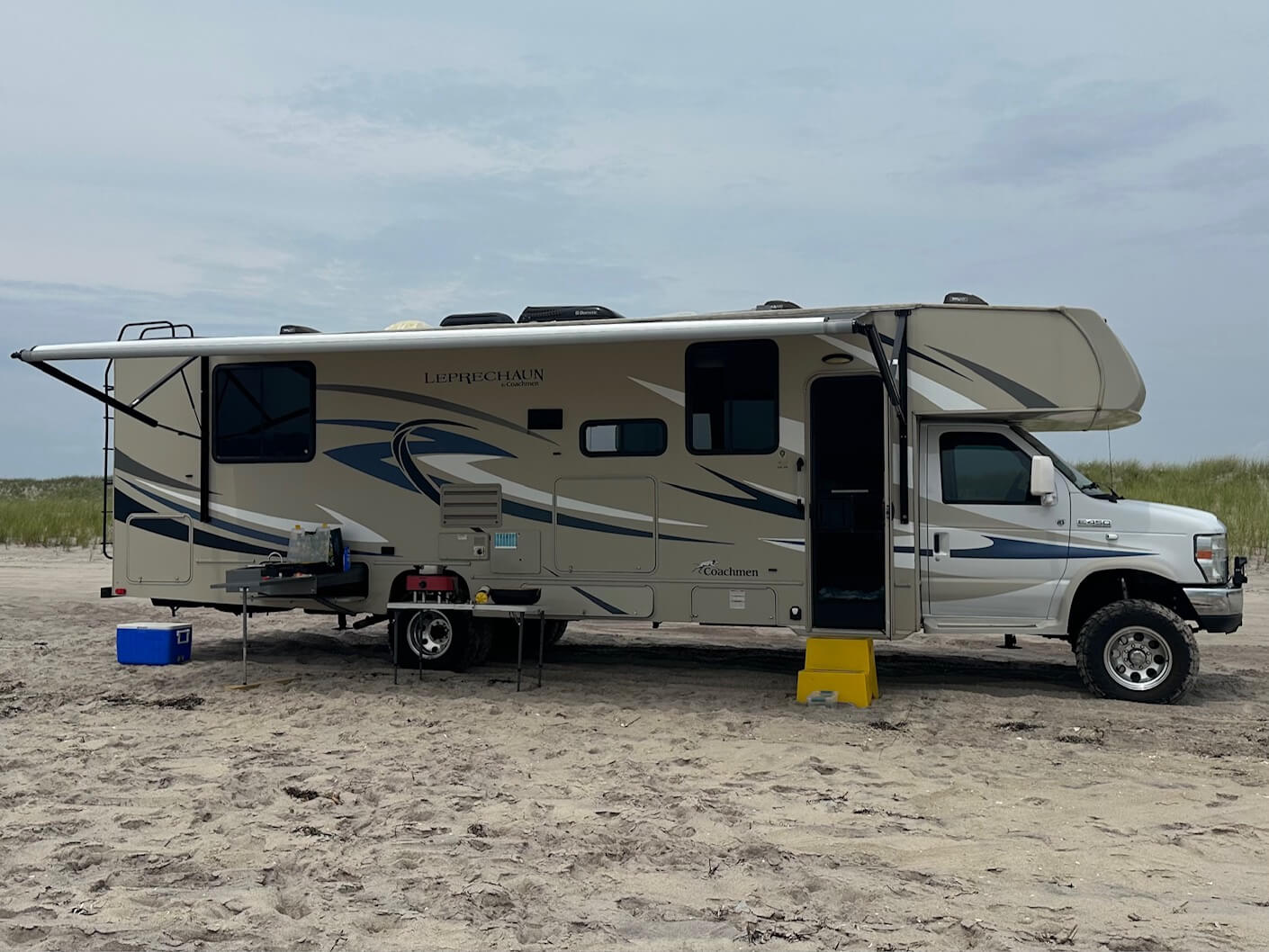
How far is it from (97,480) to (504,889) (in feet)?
164

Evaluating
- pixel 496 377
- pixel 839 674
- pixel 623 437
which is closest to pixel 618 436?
pixel 623 437

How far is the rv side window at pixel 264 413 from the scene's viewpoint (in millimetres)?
10141

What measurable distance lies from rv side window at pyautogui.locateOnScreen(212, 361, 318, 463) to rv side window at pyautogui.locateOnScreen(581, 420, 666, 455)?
237cm

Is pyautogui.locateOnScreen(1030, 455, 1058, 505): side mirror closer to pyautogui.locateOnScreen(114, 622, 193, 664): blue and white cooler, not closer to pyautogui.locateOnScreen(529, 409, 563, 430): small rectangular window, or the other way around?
pyautogui.locateOnScreen(529, 409, 563, 430): small rectangular window

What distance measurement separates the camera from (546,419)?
9.55 meters

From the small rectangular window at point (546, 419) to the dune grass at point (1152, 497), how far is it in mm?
11927

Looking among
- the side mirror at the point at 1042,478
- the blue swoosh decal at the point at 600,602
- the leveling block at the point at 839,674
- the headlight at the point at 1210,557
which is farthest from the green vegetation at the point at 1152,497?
the blue swoosh decal at the point at 600,602

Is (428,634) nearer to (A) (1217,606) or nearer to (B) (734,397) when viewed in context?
(B) (734,397)

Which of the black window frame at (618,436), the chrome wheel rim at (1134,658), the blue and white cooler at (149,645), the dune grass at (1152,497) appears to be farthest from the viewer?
the dune grass at (1152,497)

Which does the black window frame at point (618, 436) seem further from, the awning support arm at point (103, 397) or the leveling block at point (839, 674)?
the awning support arm at point (103, 397)

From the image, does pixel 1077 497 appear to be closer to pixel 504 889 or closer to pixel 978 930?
pixel 978 930

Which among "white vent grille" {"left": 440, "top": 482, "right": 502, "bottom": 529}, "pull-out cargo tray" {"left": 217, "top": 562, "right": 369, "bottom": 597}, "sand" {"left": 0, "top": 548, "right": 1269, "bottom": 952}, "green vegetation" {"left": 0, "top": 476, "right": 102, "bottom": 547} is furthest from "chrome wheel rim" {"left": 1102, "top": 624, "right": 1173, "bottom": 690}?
"green vegetation" {"left": 0, "top": 476, "right": 102, "bottom": 547}

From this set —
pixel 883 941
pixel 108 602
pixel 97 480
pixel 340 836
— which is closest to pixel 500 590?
pixel 340 836

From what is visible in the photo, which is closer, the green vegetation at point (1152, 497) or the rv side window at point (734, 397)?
the rv side window at point (734, 397)
